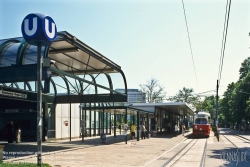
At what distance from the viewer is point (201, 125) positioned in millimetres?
38094

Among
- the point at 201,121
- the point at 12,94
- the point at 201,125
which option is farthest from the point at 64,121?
the point at 201,121

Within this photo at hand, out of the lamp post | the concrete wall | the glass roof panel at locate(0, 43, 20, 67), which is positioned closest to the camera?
the lamp post

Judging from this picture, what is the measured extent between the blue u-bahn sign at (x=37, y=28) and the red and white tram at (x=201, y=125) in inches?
1206

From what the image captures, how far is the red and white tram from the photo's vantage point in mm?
37688

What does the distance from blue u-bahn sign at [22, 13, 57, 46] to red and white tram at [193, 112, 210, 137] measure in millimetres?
30630

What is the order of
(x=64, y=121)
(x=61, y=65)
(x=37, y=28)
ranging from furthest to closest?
(x=64, y=121)
(x=61, y=65)
(x=37, y=28)

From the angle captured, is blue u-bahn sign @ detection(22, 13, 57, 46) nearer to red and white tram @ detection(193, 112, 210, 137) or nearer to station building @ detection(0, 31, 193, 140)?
station building @ detection(0, 31, 193, 140)

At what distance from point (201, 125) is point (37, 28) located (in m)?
31.3

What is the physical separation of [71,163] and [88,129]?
23.0 metres

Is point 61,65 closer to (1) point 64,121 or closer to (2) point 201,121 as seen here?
(1) point 64,121

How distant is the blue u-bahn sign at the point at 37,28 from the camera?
9867 mm

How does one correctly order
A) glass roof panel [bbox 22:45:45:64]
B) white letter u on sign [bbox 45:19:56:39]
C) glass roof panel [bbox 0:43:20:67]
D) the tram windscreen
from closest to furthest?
white letter u on sign [bbox 45:19:56:39], glass roof panel [bbox 22:45:45:64], glass roof panel [bbox 0:43:20:67], the tram windscreen

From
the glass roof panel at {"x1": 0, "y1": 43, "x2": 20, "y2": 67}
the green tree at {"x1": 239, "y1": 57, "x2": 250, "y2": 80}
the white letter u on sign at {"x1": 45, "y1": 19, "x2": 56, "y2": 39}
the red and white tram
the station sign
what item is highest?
the green tree at {"x1": 239, "y1": 57, "x2": 250, "y2": 80}

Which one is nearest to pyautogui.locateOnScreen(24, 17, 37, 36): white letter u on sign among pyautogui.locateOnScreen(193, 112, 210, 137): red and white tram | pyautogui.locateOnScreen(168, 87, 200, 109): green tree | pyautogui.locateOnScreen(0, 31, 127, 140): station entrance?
pyautogui.locateOnScreen(0, 31, 127, 140): station entrance
